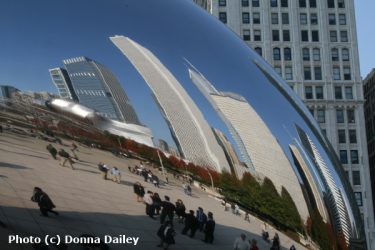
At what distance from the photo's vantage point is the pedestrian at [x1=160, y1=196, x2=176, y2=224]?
9.23 feet

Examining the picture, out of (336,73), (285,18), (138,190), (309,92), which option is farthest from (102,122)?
(285,18)

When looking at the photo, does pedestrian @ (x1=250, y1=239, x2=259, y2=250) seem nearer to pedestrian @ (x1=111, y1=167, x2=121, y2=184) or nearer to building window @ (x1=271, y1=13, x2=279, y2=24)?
pedestrian @ (x1=111, y1=167, x2=121, y2=184)

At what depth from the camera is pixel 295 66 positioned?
59.5 meters

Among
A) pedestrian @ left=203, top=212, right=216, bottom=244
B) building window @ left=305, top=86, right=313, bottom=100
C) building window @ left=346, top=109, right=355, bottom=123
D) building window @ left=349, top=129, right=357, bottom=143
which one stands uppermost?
building window @ left=305, top=86, right=313, bottom=100

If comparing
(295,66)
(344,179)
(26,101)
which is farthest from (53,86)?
(295,66)

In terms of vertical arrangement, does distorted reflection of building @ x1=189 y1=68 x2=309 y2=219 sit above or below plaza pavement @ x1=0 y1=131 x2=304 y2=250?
above

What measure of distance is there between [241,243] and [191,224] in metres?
0.29

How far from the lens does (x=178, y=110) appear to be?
9.87 feet

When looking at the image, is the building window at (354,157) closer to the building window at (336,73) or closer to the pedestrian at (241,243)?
the building window at (336,73)

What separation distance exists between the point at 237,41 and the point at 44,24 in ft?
5.29

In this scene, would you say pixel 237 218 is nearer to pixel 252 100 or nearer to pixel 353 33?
pixel 252 100

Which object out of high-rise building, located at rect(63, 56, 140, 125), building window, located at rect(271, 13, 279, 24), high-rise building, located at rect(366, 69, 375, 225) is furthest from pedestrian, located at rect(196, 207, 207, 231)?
high-rise building, located at rect(366, 69, 375, 225)

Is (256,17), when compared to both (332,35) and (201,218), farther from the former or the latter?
(201,218)

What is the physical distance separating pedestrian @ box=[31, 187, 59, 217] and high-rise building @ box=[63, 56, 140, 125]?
1.34 feet
